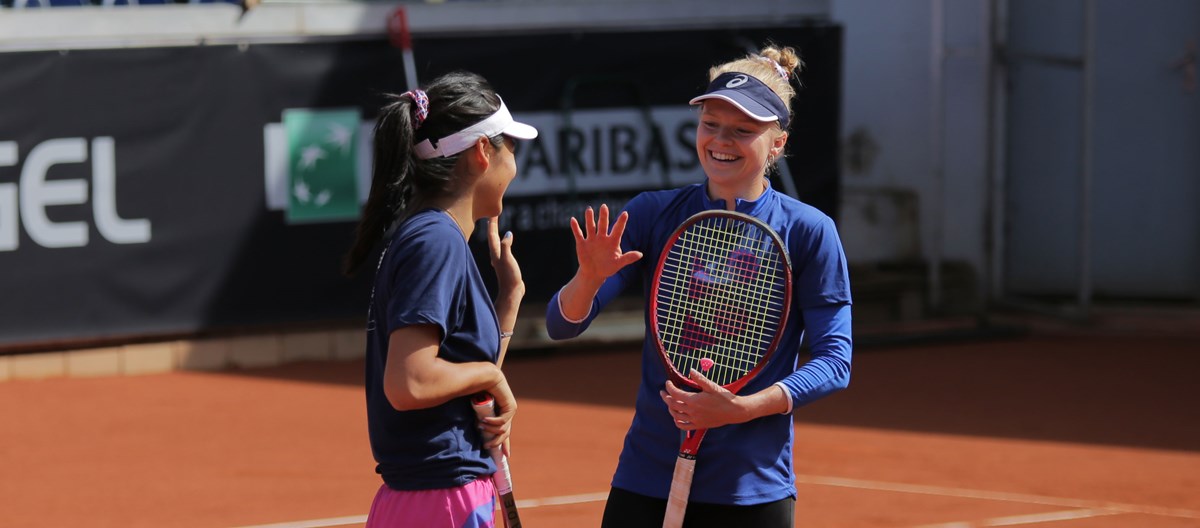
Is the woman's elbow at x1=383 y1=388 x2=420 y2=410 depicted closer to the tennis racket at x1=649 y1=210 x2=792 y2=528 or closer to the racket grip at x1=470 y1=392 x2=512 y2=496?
the racket grip at x1=470 y1=392 x2=512 y2=496

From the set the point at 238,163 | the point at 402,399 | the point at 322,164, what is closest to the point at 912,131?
the point at 322,164

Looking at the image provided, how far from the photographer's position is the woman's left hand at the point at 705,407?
9.73 ft

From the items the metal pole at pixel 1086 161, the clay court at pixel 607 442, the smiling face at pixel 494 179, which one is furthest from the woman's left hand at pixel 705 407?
the metal pole at pixel 1086 161

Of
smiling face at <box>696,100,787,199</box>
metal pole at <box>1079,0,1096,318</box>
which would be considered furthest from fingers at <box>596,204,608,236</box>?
metal pole at <box>1079,0,1096,318</box>

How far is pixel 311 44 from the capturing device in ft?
31.7

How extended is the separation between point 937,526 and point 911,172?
21.4 ft

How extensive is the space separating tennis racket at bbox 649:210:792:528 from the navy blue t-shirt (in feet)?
1.37

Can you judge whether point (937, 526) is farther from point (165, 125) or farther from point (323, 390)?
point (165, 125)

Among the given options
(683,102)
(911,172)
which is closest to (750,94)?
(683,102)

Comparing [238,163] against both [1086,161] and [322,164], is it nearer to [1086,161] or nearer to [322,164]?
[322,164]

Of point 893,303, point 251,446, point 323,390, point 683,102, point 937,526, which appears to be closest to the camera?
point 937,526

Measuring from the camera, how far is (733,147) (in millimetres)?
3199

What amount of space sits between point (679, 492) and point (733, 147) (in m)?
0.74

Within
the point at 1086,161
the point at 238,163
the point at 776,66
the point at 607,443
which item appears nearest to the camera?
the point at 776,66
